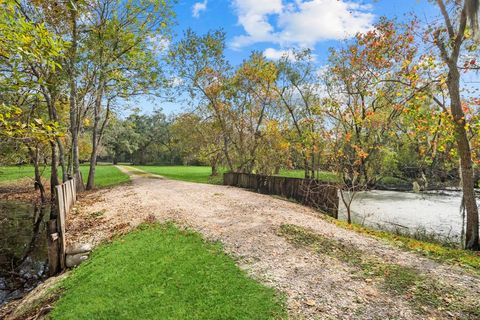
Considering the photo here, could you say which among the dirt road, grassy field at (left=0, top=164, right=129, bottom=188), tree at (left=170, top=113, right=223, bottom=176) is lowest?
grassy field at (left=0, top=164, right=129, bottom=188)

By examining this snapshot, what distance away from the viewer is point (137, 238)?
776 cm

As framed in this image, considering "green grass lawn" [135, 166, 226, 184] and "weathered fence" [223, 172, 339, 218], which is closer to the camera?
"weathered fence" [223, 172, 339, 218]

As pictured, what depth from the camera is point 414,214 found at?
14711mm

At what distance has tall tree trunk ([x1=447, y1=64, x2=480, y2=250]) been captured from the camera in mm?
8203

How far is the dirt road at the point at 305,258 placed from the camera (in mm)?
4453

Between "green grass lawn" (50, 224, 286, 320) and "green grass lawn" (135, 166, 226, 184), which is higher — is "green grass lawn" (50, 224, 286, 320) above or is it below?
below

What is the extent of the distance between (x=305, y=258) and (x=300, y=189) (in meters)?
8.84

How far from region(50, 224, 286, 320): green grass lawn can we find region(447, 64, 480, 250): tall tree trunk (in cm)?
707

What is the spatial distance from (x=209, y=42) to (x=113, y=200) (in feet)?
44.2

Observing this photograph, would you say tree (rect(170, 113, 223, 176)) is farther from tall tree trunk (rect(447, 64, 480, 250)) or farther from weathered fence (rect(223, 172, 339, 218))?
tall tree trunk (rect(447, 64, 480, 250))

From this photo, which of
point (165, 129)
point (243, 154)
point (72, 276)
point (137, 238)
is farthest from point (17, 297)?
Result: point (165, 129)

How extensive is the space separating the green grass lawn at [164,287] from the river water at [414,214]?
8607mm

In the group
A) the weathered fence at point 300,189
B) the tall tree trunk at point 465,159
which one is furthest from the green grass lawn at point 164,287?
the weathered fence at point 300,189

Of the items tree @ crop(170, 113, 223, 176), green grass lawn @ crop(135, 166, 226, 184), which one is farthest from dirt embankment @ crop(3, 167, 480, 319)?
tree @ crop(170, 113, 223, 176)
